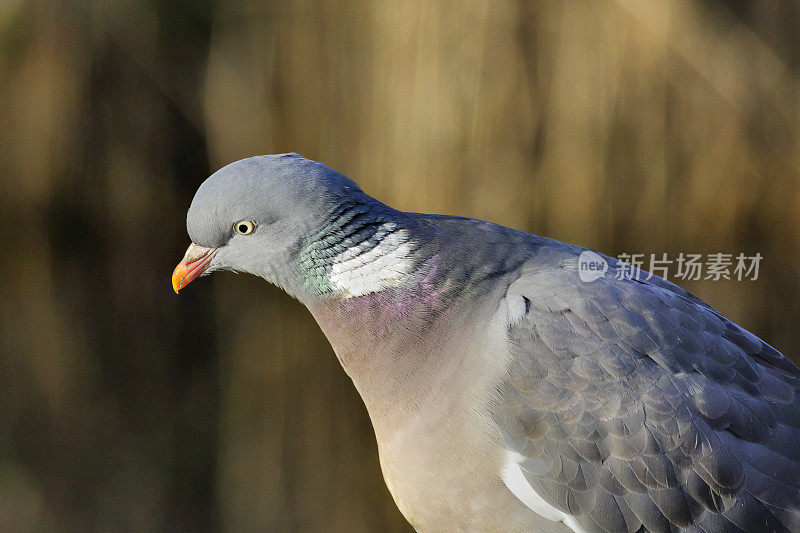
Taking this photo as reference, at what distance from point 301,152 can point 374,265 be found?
135 centimetres

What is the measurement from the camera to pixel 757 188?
3.05m

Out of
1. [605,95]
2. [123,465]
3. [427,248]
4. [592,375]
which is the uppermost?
[605,95]

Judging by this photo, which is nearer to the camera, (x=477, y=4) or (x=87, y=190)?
(x=477, y=4)

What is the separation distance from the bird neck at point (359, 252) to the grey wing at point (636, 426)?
303mm

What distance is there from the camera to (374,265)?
1783mm

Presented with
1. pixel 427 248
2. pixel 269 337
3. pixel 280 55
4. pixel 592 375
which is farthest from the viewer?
pixel 269 337

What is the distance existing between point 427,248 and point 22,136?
6.28 feet

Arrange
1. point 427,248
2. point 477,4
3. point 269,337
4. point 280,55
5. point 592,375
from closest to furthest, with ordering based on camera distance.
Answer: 1. point 592,375
2. point 427,248
3. point 477,4
4. point 280,55
5. point 269,337

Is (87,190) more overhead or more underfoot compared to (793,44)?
more underfoot

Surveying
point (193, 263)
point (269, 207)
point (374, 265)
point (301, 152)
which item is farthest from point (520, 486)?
point (301, 152)

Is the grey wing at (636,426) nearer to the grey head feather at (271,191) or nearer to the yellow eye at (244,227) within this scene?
the grey head feather at (271,191)

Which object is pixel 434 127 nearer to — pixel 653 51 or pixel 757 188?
pixel 653 51

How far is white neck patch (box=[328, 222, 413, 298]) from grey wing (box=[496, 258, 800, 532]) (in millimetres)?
292

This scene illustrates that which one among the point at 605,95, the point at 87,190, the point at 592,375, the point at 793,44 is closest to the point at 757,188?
the point at 793,44
